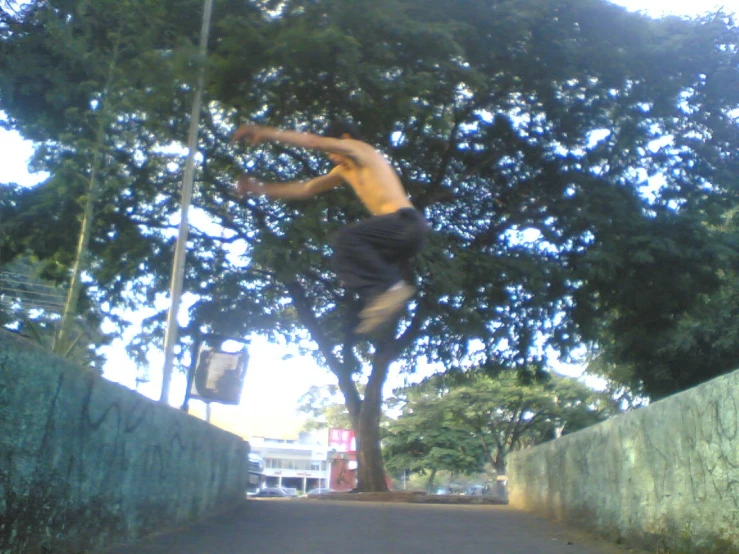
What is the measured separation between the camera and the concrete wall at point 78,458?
537 cm

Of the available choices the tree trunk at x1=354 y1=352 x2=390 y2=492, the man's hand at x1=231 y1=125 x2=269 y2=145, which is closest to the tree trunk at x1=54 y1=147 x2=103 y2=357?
the man's hand at x1=231 y1=125 x2=269 y2=145

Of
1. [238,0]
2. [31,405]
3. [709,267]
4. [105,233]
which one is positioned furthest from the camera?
[105,233]

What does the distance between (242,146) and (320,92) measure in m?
3.44

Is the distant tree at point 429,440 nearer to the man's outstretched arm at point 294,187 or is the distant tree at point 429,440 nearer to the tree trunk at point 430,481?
the tree trunk at point 430,481

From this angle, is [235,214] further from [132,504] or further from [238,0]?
[132,504]

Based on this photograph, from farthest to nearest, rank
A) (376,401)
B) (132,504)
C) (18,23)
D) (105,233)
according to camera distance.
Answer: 1. (376,401)
2. (105,233)
3. (18,23)
4. (132,504)

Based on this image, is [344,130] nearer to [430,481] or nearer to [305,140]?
[305,140]

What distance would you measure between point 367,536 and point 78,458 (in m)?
3.84

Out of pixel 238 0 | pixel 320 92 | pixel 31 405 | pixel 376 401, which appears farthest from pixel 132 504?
pixel 376 401

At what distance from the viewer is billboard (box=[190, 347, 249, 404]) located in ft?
48.2

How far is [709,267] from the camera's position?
1736 centimetres

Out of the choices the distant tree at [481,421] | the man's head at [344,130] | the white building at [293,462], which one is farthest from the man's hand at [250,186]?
the white building at [293,462]

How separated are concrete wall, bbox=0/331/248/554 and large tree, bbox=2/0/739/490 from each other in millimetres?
7093

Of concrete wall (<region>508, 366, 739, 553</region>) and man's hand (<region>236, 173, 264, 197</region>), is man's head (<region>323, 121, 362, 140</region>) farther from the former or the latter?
concrete wall (<region>508, 366, 739, 553</region>)
